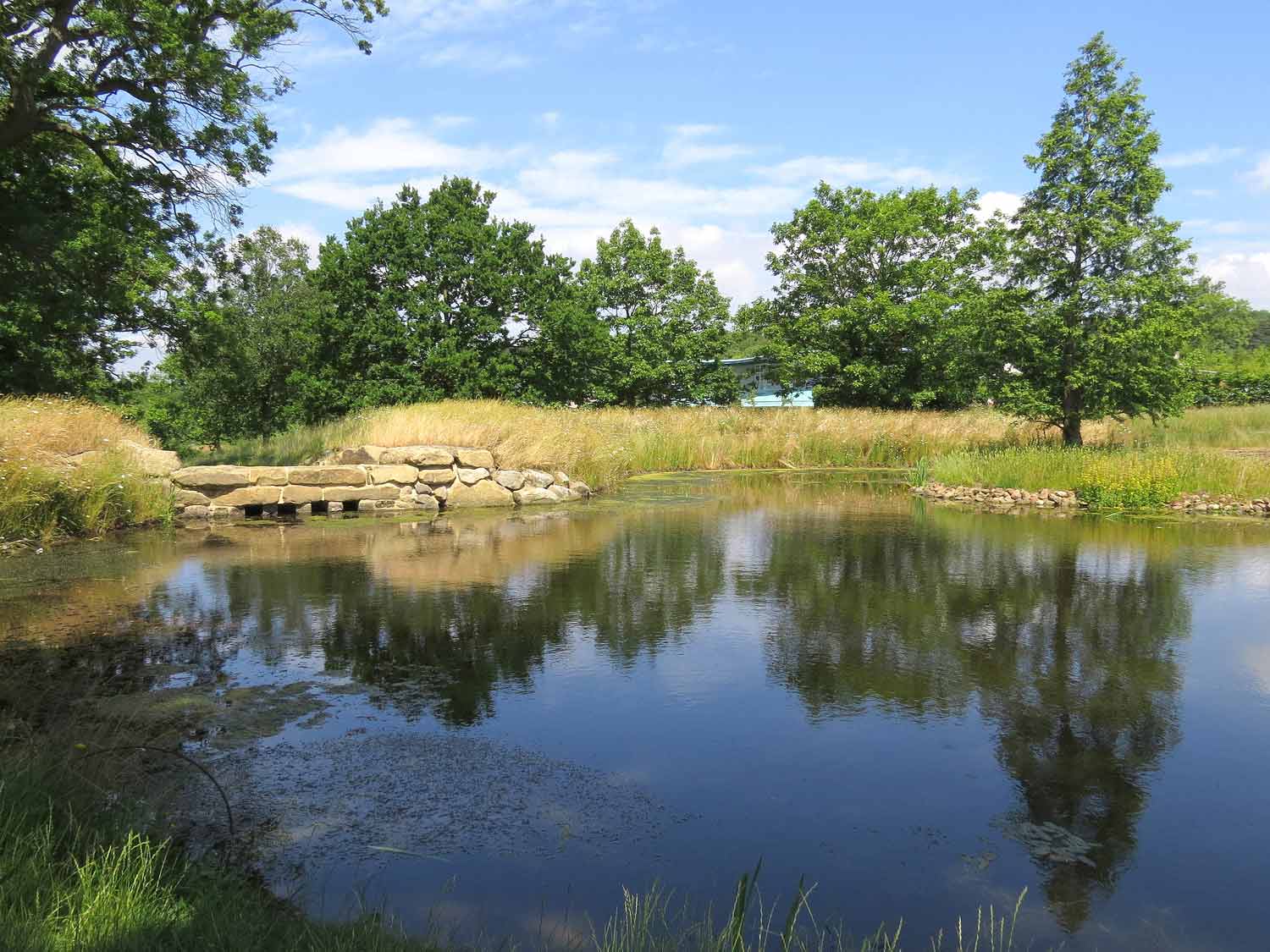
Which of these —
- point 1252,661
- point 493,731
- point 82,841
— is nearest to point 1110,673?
point 1252,661

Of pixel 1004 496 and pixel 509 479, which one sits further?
pixel 1004 496

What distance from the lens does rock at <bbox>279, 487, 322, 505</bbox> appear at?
17.1 meters

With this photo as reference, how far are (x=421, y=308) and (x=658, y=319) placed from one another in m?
14.9

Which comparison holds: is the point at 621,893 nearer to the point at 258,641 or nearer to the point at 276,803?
the point at 276,803

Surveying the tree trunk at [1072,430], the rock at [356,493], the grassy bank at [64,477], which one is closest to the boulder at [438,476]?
the rock at [356,493]

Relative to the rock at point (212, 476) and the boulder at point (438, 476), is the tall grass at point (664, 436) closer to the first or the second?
the boulder at point (438, 476)

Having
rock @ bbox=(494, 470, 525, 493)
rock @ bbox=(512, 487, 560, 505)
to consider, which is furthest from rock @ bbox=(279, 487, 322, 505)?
rock @ bbox=(512, 487, 560, 505)

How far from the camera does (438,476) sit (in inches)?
720

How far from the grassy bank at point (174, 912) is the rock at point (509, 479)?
48.8 feet

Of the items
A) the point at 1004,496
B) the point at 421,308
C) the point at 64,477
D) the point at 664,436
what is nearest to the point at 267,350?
the point at 421,308

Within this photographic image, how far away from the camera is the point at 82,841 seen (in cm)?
356

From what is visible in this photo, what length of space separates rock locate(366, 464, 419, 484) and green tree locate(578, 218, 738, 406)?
22.2 meters

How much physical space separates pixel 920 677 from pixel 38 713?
599 cm

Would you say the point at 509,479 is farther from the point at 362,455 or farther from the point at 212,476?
the point at 212,476
